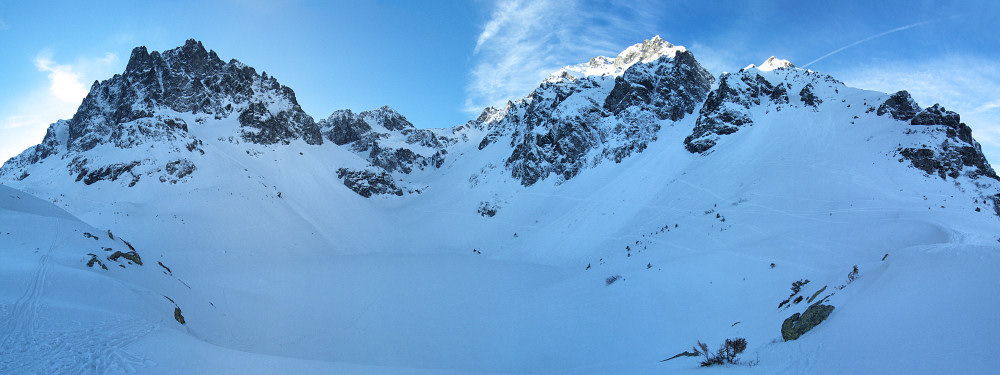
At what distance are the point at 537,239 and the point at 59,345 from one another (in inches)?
1243

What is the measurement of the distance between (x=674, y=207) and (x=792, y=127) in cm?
1345

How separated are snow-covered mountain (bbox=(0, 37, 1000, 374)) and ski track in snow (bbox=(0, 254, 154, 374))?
53 millimetres

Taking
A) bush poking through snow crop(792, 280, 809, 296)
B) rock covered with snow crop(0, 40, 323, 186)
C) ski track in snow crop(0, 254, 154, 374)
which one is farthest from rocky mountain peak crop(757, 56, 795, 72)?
rock covered with snow crop(0, 40, 323, 186)

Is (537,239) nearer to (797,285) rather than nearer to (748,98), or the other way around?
(797,285)

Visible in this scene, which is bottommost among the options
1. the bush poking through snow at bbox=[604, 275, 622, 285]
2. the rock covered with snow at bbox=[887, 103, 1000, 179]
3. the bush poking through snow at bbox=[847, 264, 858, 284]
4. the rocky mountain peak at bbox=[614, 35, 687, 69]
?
the bush poking through snow at bbox=[847, 264, 858, 284]

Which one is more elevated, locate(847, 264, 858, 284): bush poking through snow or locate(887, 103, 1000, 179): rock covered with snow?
locate(887, 103, 1000, 179): rock covered with snow

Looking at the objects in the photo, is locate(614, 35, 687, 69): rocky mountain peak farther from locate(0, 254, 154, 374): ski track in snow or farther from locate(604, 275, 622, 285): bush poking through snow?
locate(0, 254, 154, 374): ski track in snow

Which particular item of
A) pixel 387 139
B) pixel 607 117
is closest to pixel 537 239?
pixel 607 117

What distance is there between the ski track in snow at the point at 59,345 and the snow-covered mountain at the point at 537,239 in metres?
0.05

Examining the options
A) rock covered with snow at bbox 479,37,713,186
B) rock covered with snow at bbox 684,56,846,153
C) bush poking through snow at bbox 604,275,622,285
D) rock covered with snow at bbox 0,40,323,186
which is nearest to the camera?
bush poking through snow at bbox 604,275,622,285

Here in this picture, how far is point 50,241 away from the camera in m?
14.8

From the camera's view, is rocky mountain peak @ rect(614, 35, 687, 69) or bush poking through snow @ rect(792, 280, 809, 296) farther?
rocky mountain peak @ rect(614, 35, 687, 69)

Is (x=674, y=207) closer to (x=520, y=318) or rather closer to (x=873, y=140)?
(x=873, y=140)

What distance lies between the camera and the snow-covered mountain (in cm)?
859
